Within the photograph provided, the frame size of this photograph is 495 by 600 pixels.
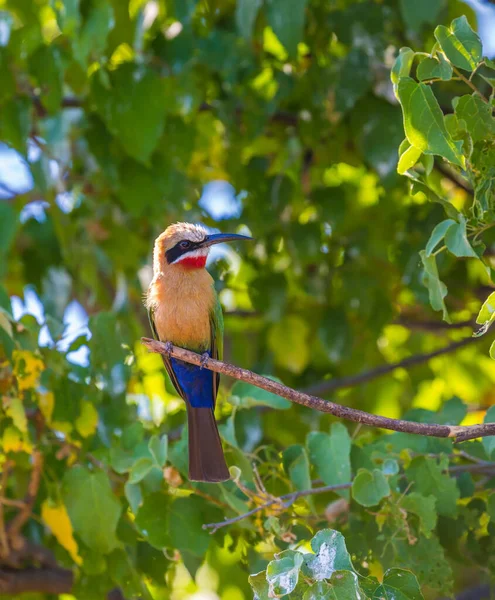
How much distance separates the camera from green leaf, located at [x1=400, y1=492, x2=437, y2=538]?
3098mm

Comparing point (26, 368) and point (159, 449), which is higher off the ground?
point (26, 368)

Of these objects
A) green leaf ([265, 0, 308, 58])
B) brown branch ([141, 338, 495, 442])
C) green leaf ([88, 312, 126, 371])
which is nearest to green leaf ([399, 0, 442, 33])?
green leaf ([265, 0, 308, 58])

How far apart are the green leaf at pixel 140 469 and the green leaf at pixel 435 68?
1.60m

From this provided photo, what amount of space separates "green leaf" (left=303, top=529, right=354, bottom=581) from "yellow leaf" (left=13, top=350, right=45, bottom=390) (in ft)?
5.67

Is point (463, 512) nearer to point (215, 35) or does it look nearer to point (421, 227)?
point (421, 227)

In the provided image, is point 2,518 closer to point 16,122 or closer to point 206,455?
point 206,455

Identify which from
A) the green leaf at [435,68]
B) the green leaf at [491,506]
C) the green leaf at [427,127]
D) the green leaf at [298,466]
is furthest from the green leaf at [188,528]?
the green leaf at [435,68]

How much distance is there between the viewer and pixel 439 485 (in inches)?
128

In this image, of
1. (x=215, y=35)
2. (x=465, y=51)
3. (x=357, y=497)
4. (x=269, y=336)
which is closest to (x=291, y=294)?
(x=269, y=336)

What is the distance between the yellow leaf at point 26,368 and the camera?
12.1 ft

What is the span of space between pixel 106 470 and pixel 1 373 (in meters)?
0.57

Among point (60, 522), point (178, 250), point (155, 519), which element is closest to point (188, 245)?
point (178, 250)

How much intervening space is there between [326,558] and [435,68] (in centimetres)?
141

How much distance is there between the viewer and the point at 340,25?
445 cm
